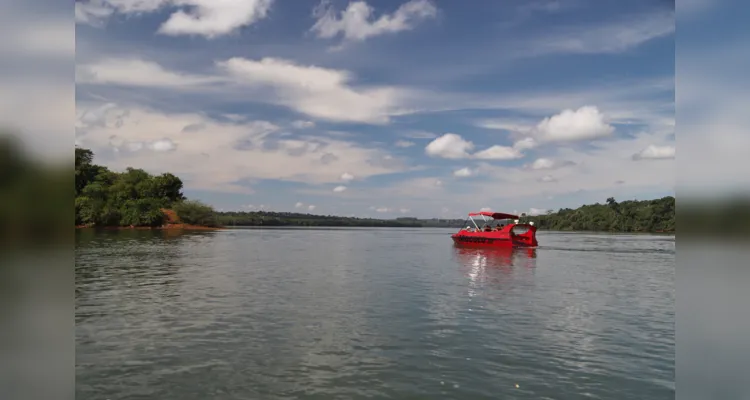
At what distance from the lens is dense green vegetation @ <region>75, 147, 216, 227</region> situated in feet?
364

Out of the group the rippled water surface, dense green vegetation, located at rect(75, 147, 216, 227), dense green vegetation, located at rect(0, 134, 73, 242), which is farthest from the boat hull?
dense green vegetation, located at rect(75, 147, 216, 227)

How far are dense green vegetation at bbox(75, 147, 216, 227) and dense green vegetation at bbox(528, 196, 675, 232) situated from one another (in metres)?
102

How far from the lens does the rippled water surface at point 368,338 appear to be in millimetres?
11570

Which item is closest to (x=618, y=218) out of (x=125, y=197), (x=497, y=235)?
(x=497, y=235)

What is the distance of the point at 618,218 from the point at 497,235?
4503 inches

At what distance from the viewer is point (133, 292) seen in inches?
965

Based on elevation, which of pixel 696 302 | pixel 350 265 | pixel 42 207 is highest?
pixel 42 207

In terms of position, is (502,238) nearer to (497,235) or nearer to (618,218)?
(497,235)

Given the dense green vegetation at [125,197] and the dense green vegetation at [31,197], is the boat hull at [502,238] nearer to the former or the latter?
the dense green vegetation at [31,197]

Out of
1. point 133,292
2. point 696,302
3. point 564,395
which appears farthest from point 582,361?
point 133,292

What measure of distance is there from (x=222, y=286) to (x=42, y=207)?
22339 millimetres

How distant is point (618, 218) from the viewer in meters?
160

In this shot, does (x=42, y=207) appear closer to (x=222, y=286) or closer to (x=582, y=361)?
(x=582, y=361)

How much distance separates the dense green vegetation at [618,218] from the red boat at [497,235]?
212ft
